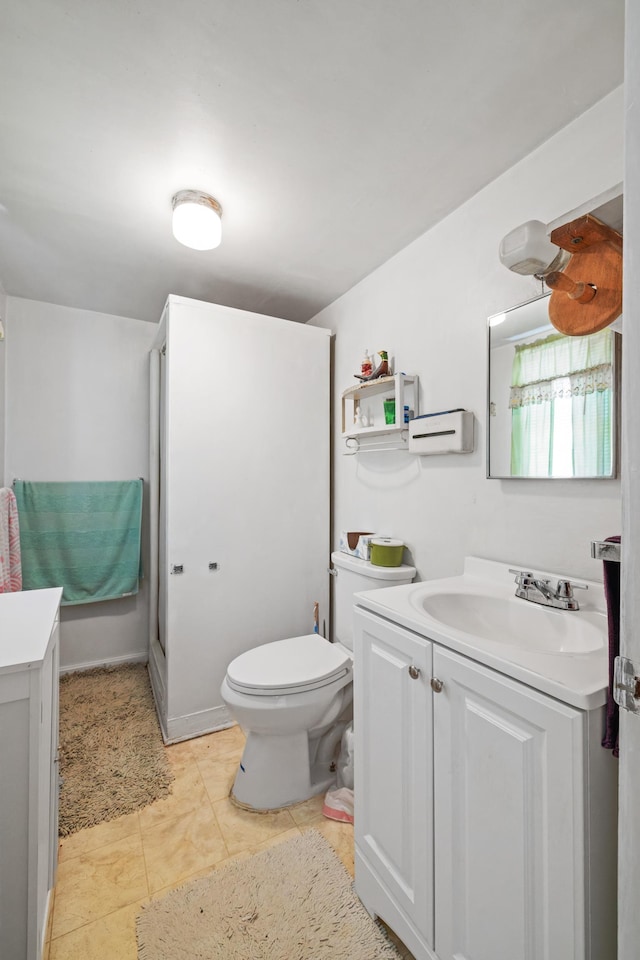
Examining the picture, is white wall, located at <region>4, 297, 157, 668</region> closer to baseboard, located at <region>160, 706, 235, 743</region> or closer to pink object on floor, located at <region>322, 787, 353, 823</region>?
baseboard, located at <region>160, 706, 235, 743</region>

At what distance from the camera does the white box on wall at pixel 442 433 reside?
4.98 ft

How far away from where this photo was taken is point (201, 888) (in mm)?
1232

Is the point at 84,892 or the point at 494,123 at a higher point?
the point at 494,123

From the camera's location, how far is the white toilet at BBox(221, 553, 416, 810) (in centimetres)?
152

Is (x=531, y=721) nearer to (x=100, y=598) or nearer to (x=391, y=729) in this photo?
(x=391, y=729)

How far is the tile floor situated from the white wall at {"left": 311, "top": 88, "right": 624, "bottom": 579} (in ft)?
3.49

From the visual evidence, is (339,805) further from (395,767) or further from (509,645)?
(509,645)

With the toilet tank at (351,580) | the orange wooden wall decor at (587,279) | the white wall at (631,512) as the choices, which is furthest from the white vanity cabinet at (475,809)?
the orange wooden wall decor at (587,279)

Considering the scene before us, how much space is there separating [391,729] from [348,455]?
4.80 feet

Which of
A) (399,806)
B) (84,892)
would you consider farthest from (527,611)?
(84,892)

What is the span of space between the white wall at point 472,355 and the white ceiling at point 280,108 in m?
0.10

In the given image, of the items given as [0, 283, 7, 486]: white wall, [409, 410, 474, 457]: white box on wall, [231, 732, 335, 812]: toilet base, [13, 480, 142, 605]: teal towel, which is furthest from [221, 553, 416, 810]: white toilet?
[0, 283, 7, 486]: white wall

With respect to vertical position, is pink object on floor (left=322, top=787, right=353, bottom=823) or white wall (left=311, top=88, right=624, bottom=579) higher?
white wall (left=311, top=88, right=624, bottom=579)

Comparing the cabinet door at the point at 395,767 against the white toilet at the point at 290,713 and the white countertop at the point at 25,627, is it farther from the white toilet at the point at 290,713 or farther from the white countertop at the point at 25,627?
the white countertop at the point at 25,627
